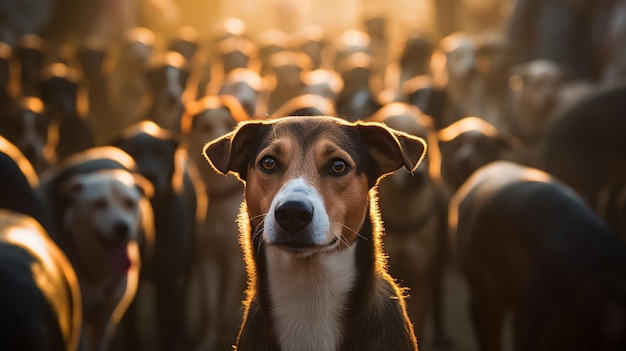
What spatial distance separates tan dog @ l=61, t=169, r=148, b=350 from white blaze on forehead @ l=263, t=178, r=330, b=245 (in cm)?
374

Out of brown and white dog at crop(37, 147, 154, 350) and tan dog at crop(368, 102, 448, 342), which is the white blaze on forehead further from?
tan dog at crop(368, 102, 448, 342)

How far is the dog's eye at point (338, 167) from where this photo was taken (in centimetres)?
332

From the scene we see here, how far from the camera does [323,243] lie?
314cm

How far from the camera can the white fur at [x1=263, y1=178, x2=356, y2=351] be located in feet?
10.6

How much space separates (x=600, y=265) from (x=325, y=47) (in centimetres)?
1361

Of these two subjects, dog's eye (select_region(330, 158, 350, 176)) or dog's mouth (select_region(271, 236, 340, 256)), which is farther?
dog's eye (select_region(330, 158, 350, 176))

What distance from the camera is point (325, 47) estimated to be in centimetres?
1894

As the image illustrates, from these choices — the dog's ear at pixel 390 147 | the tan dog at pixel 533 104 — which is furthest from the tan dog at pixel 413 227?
the tan dog at pixel 533 104

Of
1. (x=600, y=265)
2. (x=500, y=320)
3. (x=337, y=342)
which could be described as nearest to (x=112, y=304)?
(x=500, y=320)

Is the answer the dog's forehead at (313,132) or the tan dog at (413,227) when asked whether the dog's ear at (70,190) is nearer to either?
the tan dog at (413,227)

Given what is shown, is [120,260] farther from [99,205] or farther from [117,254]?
[99,205]

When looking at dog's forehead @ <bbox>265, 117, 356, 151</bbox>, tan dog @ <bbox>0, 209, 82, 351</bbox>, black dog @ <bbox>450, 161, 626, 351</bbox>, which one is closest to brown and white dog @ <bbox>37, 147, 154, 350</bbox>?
tan dog @ <bbox>0, 209, 82, 351</bbox>

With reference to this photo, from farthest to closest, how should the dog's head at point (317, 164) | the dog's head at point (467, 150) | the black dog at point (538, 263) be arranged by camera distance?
the dog's head at point (467, 150), the black dog at point (538, 263), the dog's head at point (317, 164)

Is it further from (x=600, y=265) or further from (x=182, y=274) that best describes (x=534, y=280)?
(x=182, y=274)
